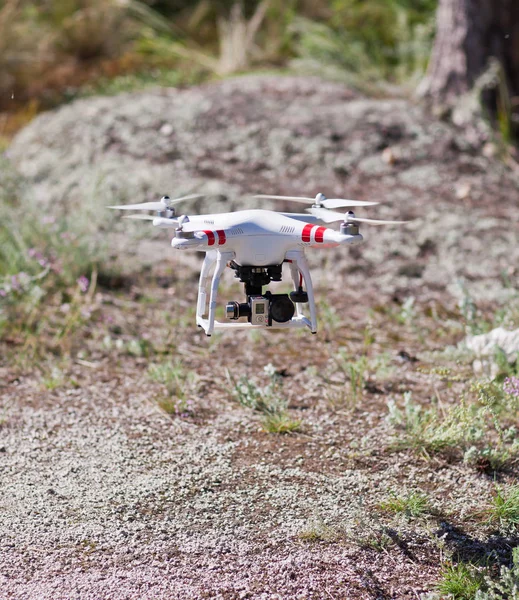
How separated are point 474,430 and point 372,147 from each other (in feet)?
11.7

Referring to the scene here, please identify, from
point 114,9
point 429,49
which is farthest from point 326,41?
point 114,9

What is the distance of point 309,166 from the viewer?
20.0ft

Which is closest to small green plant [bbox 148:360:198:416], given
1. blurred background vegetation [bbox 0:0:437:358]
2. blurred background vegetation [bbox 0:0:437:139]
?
blurred background vegetation [bbox 0:0:437:358]

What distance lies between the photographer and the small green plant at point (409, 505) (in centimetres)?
276

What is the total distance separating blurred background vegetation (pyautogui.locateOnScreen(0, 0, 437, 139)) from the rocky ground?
85 cm

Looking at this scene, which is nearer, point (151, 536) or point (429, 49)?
point (151, 536)

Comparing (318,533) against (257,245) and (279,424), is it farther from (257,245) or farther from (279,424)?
(257,245)

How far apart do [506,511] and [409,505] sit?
0.35 m

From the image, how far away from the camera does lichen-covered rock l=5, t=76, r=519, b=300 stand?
5.33 m

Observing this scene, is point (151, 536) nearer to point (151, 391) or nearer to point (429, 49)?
point (151, 391)

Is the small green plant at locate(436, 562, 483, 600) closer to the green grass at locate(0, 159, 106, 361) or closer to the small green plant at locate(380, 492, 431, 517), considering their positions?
the small green plant at locate(380, 492, 431, 517)

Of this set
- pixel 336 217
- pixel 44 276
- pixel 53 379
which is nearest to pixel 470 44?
pixel 44 276

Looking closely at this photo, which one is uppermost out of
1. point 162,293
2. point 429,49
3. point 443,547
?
point 429,49

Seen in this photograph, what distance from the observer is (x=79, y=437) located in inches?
130
